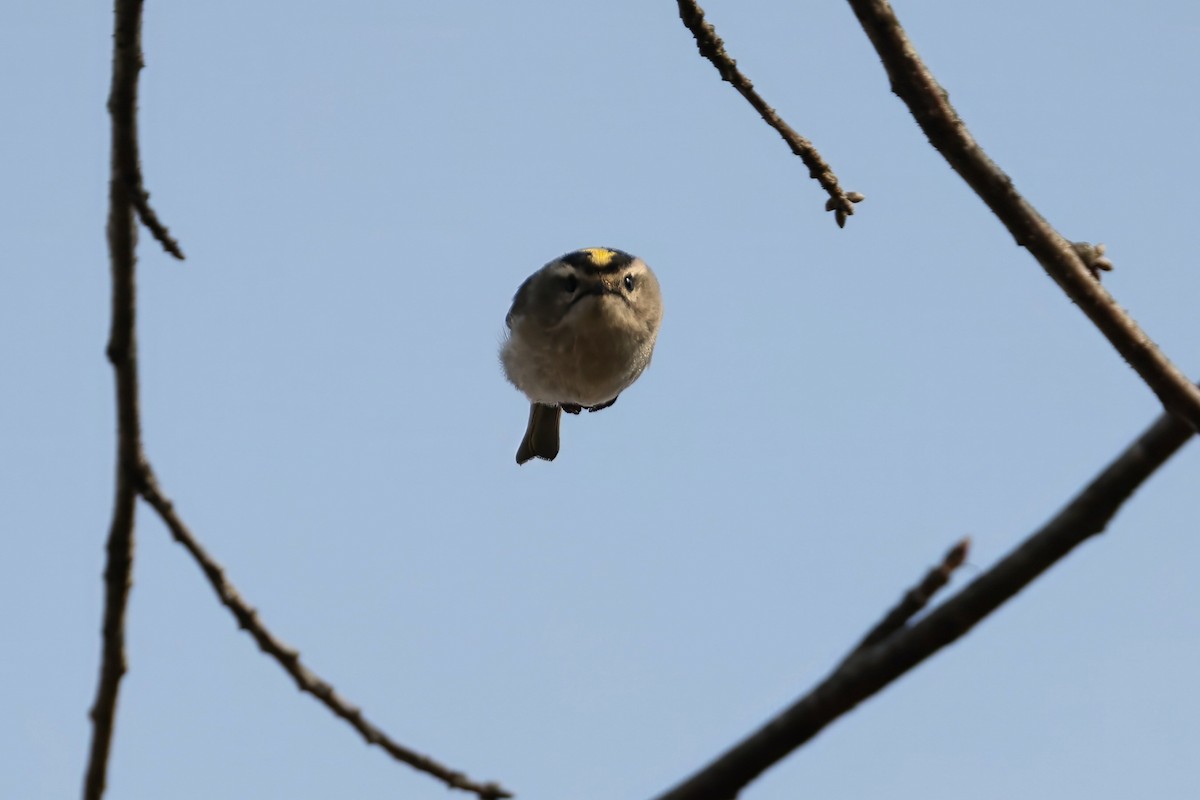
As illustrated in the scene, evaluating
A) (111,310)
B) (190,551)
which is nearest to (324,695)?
(190,551)

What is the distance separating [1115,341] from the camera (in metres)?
2.52

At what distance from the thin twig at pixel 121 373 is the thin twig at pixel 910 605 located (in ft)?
3.59

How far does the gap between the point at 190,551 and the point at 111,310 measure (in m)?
0.38

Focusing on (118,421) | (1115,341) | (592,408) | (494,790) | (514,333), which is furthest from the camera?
(592,408)

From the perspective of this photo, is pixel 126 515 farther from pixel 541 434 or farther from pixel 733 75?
pixel 541 434

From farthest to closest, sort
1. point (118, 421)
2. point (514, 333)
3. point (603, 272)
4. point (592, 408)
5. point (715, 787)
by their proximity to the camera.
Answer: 1. point (592, 408)
2. point (514, 333)
3. point (603, 272)
4. point (118, 421)
5. point (715, 787)

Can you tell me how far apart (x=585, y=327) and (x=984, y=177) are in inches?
169

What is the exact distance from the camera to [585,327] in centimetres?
685

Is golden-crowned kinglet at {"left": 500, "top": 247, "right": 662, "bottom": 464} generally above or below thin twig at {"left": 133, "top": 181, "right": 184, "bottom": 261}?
above

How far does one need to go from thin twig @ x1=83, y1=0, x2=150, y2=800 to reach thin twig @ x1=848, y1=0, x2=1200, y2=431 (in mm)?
1287

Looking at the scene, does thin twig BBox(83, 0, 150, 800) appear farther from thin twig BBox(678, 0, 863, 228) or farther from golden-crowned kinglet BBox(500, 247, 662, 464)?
golden-crowned kinglet BBox(500, 247, 662, 464)

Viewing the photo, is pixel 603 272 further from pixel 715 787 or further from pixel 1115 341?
pixel 715 787

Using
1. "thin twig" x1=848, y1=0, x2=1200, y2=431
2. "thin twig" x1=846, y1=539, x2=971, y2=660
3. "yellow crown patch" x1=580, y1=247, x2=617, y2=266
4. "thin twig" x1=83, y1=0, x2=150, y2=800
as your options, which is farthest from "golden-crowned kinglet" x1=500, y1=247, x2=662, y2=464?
"thin twig" x1=846, y1=539, x2=971, y2=660

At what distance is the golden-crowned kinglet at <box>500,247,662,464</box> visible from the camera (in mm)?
6887
